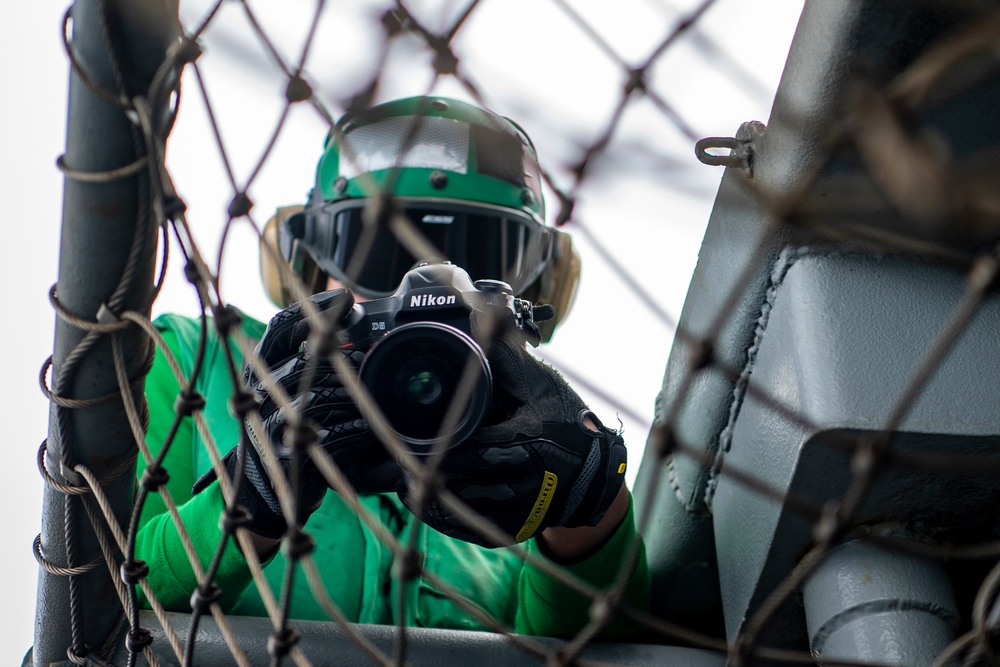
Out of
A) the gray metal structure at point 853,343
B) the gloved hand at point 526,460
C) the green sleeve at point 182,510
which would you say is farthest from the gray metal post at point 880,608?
the green sleeve at point 182,510

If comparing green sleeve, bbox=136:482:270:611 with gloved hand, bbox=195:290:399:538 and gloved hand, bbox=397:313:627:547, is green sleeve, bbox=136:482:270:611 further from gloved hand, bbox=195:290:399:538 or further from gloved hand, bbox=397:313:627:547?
gloved hand, bbox=397:313:627:547

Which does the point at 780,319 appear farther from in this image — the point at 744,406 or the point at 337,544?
the point at 337,544

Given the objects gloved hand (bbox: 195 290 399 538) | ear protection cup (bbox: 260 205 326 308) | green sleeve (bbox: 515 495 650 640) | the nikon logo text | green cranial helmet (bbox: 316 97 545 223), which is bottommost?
gloved hand (bbox: 195 290 399 538)

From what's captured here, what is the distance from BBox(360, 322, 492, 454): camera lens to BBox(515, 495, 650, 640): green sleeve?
0.44m

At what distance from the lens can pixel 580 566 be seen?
1.30 metres

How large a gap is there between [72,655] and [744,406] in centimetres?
68

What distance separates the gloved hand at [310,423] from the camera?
98 cm

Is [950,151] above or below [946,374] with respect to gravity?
above

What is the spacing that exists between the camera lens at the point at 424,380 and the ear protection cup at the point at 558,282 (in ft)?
2.92

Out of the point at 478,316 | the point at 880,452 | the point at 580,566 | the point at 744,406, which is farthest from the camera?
the point at 580,566

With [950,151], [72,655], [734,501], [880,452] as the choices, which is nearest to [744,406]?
[734,501]

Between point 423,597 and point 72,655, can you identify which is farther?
point 423,597

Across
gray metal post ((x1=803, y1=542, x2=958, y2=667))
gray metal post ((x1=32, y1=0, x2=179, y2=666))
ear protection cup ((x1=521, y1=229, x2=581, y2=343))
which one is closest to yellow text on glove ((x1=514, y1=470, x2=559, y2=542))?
gray metal post ((x1=803, y1=542, x2=958, y2=667))

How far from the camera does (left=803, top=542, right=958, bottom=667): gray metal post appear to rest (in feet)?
2.98
